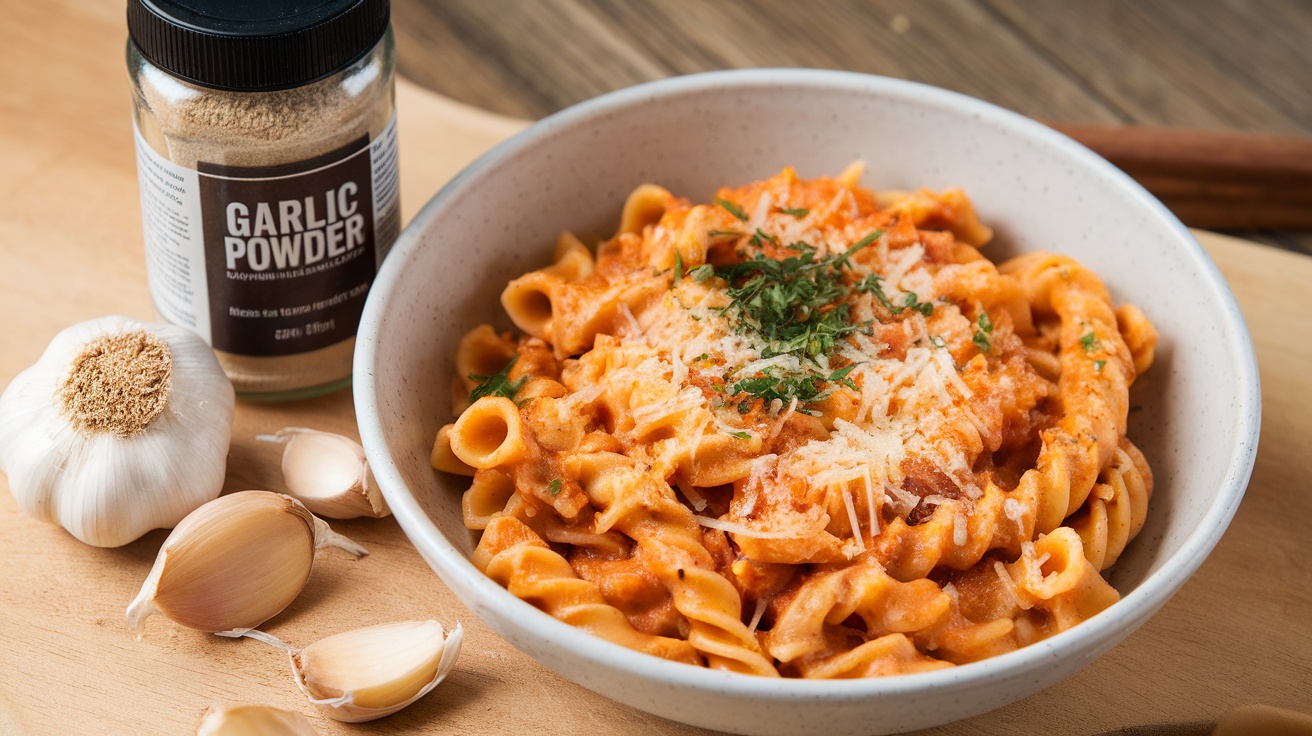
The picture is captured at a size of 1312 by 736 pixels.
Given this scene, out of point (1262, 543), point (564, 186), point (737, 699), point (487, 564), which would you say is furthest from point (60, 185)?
point (1262, 543)

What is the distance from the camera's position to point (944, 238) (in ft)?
12.4

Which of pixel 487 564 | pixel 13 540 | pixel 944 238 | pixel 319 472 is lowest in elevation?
pixel 13 540

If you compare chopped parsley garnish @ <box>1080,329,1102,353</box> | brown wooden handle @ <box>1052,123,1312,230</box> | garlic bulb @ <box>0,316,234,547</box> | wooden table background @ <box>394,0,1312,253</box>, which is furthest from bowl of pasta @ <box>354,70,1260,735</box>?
wooden table background @ <box>394,0,1312,253</box>

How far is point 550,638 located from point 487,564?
0.44 meters

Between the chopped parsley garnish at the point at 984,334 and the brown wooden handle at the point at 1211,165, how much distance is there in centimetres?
154

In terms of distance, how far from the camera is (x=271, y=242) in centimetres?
352

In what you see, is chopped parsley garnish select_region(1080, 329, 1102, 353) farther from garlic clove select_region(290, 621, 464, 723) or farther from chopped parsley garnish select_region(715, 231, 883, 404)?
garlic clove select_region(290, 621, 464, 723)

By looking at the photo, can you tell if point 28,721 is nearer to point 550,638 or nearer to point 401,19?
point 550,638

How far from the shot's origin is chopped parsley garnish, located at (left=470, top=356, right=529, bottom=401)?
349cm

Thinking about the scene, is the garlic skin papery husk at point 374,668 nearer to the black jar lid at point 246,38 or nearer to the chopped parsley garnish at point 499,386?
the chopped parsley garnish at point 499,386

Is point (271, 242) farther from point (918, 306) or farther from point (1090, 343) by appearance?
point (1090, 343)

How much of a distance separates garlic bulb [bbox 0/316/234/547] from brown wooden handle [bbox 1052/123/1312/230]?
3.11 meters

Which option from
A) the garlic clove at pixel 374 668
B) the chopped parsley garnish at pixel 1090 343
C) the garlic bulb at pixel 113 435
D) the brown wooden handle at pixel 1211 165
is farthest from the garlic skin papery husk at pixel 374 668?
the brown wooden handle at pixel 1211 165

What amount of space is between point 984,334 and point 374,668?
1.74 meters
